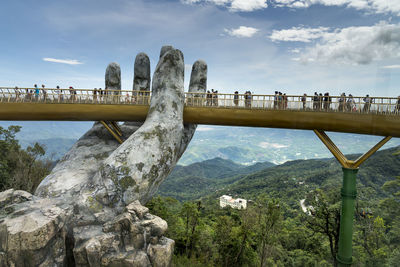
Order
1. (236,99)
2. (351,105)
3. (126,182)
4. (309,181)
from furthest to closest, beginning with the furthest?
(309,181), (236,99), (351,105), (126,182)

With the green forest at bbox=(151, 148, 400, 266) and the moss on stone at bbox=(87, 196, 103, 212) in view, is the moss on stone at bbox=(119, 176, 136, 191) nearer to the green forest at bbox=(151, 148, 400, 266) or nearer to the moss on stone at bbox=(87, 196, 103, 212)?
the moss on stone at bbox=(87, 196, 103, 212)

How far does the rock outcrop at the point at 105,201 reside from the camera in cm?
686

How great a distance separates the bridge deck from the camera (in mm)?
11062

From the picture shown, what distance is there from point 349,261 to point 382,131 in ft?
21.0

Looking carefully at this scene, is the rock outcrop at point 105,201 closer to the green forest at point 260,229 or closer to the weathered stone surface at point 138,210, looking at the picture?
the weathered stone surface at point 138,210

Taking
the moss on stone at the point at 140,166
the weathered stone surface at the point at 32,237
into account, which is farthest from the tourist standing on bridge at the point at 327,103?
the weathered stone surface at the point at 32,237

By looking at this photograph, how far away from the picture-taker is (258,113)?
12.6 m

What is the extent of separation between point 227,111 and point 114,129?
24.3 feet

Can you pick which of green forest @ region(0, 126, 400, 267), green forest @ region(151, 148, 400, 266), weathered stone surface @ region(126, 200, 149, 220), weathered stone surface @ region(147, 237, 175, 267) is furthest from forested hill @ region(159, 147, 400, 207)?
weathered stone surface @ region(126, 200, 149, 220)

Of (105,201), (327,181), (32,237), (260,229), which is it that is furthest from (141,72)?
(327,181)

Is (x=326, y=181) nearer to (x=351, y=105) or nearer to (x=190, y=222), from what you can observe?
(x=190, y=222)

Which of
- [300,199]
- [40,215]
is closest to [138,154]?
[40,215]

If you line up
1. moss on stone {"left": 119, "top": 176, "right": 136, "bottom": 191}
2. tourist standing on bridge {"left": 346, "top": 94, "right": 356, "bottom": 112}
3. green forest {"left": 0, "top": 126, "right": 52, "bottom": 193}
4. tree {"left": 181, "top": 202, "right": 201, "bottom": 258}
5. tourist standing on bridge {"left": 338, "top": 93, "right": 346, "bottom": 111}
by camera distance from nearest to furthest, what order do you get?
moss on stone {"left": 119, "top": 176, "right": 136, "bottom": 191}
tourist standing on bridge {"left": 346, "top": 94, "right": 356, "bottom": 112}
tourist standing on bridge {"left": 338, "top": 93, "right": 346, "bottom": 111}
tree {"left": 181, "top": 202, "right": 201, "bottom": 258}
green forest {"left": 0, "top": 126, "right": 52, "bottom": 193}

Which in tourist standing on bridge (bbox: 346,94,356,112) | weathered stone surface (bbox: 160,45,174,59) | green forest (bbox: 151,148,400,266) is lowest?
green forest (bbox: 151,148,400,266)
